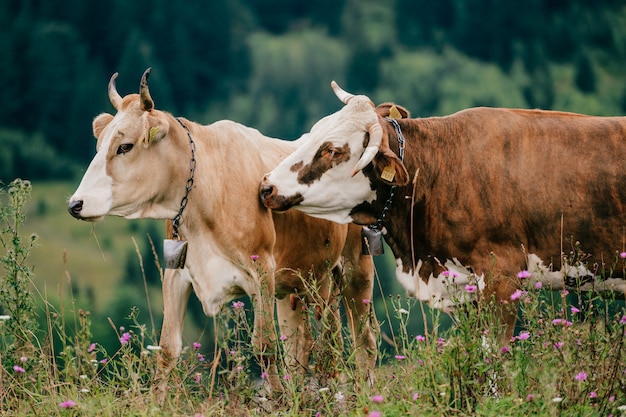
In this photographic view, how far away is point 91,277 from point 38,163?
22.7 metres

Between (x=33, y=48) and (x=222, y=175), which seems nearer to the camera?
(x=222, y=175)

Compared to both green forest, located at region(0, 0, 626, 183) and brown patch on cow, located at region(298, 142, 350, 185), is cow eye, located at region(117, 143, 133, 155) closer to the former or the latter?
brown patch on cow, located at region(298, 142, 350, 185)

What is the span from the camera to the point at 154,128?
7195 millimetres

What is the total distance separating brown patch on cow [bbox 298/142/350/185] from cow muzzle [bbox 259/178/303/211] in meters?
0.16

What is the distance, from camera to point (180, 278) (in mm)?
7855

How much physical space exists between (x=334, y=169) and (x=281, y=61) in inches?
4189

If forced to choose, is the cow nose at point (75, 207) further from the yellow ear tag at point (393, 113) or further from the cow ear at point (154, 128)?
the yellow ear tag at point (393, 113)

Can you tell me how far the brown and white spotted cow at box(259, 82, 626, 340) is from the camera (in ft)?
23.9

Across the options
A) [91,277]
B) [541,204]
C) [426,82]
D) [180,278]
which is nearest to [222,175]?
[180,278]

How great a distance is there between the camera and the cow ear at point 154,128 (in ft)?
23.7

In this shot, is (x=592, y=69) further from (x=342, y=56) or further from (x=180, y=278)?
(x=180, y=278)

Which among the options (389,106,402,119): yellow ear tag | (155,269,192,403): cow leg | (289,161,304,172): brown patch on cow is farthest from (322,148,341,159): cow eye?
(155,269,192,403): cow leg

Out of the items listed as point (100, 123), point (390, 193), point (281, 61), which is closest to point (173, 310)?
point (100, 123)

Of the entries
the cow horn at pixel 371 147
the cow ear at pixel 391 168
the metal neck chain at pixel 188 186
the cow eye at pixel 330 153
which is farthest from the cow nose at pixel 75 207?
the cow ear at pixel 391 168
